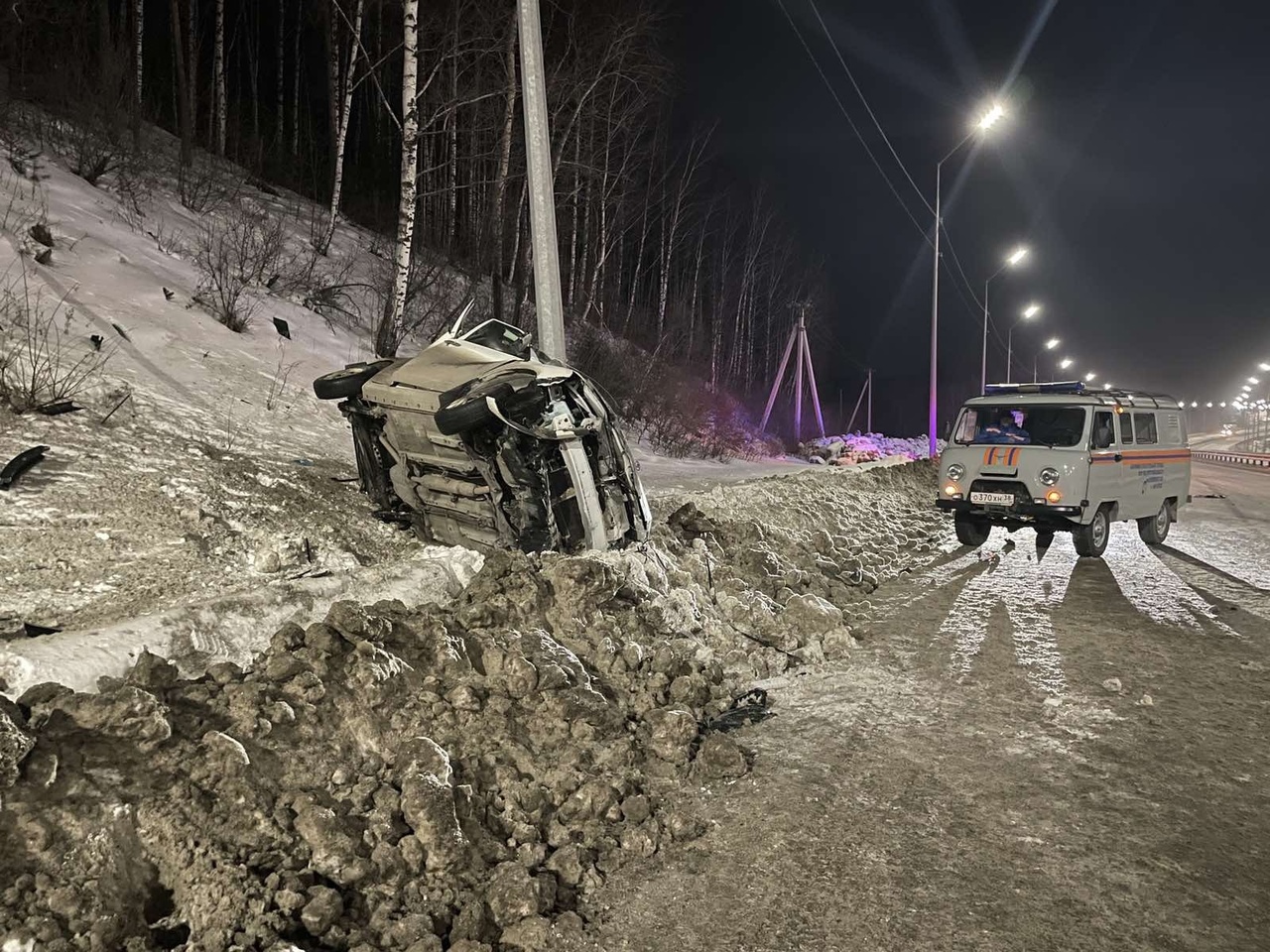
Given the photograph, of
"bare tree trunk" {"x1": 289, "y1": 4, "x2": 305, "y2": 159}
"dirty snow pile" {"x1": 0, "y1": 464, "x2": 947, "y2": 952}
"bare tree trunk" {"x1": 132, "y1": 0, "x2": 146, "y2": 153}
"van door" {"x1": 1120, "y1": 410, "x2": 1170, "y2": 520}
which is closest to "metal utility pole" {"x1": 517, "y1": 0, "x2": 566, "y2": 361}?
"dirty snow pile" {"x1": 0, "y1": 464, "x2": 947, "y2": 952}

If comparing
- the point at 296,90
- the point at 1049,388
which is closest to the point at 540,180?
the point at 1049,388

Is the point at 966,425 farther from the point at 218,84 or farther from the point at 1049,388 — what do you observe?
the point at 218,84

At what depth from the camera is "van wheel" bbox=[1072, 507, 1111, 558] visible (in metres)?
8.88

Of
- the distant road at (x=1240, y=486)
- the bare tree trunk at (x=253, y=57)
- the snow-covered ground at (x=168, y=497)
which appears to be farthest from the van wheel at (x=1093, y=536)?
the bare tree trunk at (x=253, y=57)

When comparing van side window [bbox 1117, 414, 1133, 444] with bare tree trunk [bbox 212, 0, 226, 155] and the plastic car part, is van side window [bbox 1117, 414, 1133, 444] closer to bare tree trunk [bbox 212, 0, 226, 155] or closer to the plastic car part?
the plastic car part

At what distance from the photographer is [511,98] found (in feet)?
54.0

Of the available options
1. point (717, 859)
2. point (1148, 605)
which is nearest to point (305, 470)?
point (717, 859)

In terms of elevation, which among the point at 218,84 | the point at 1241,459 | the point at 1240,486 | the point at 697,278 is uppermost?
the point at 218,84

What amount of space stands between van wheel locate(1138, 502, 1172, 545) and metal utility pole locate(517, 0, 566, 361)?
846cm

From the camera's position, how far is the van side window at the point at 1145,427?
9664mm

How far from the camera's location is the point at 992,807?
11.0 feet

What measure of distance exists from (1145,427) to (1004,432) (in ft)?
6.62

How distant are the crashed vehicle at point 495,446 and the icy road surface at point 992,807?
5.76 ft

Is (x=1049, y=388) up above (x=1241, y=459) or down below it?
above
